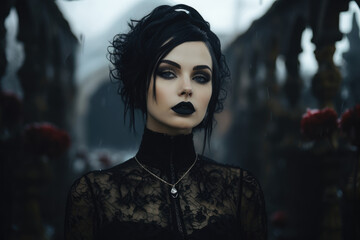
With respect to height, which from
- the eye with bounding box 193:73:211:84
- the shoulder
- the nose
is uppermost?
the eye with bounding box 193:73:211:84

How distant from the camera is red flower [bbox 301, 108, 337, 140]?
2.84 m

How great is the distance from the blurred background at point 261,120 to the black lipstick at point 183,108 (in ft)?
1.44

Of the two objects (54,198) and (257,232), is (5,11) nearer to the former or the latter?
(257,232)

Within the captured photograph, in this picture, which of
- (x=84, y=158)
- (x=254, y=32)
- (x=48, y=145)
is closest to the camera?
(x=48, y=145)

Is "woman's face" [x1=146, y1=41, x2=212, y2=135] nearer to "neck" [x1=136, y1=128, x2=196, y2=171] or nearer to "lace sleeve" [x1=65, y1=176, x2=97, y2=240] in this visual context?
"neck" [x1=136, y1=128, x2=196, y2=171]

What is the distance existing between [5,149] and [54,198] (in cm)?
322

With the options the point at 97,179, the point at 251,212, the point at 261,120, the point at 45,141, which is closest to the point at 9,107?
the point at 45,141

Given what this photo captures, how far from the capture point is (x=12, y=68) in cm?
1104

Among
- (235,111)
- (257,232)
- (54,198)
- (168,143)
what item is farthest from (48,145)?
(235,111)

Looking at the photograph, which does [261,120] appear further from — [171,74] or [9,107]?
[171,74]

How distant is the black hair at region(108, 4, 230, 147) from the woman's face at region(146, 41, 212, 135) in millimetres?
35

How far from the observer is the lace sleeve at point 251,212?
184 cm

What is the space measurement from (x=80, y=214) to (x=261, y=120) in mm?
8166

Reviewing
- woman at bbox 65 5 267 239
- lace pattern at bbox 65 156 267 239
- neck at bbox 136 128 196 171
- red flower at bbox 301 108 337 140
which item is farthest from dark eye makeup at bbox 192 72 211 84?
red flower at bbox 301 108 337 140
